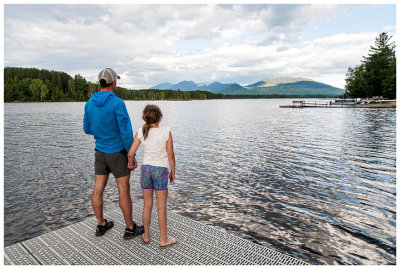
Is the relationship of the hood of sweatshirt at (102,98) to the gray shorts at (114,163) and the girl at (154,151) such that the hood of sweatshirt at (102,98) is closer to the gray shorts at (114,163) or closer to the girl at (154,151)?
the girl at (154,151)

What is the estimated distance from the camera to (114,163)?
477cm

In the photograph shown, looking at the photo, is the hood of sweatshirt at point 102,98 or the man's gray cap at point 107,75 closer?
the hood of sweatshirt at point 102,98

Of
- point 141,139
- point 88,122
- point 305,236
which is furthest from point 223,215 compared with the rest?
point 88,122

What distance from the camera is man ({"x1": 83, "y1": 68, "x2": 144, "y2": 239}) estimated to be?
4613mm

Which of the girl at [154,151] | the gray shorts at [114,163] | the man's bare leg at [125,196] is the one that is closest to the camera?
the girl at [154,151]

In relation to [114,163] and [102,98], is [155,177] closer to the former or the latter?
[114,163]

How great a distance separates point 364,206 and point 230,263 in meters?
5.36

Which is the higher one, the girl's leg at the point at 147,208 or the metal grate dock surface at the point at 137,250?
the girl's leg at the point at 147,208

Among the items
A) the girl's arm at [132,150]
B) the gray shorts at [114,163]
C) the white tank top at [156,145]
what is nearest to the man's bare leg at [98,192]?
the gray shorts at [114,163]

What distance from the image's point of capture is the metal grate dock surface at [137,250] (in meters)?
4.41

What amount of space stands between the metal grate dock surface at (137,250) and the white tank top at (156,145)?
1498 mm

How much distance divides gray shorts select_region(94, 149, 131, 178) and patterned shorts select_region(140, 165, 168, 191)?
18.1 inches

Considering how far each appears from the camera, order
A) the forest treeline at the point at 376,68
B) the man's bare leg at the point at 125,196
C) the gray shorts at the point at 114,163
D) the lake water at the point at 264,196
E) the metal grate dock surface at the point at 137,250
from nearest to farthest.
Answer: the metal grate dock surface at the point at 137,250 < the gray shorts at the point at 114,163 < the man's bare leg at the point at 125,196 < the lake water at the point at 264,196 < the forest treeline at the point at 376,68

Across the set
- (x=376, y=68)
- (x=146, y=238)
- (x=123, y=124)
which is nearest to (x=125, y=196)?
(x=146, y=238)
